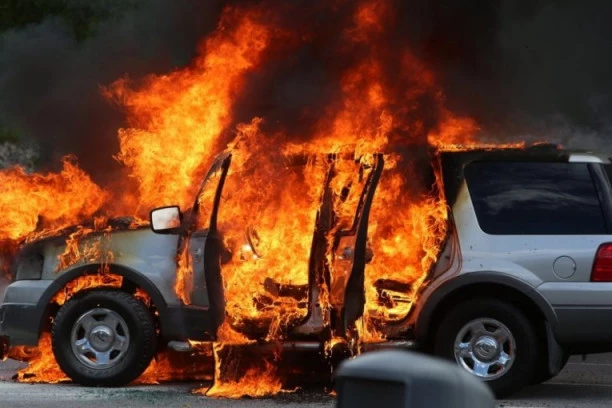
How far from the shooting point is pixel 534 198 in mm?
8469

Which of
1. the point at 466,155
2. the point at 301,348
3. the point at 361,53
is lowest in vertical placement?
the point at 301,348

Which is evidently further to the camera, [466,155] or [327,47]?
[327,47]

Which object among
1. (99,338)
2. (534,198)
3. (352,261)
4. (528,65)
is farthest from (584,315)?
(528,65)

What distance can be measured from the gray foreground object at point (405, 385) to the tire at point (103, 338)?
251 inches

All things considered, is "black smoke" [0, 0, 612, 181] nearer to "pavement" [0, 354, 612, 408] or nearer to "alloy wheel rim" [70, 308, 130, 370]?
"alloy wheel rim" [70, 308, 130, 370]

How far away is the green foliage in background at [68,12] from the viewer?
13.5 meters

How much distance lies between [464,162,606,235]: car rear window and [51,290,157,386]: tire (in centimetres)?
253

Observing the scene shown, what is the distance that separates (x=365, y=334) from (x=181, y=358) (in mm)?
1633

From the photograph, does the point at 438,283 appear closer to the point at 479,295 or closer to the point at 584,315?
the point at 479,295

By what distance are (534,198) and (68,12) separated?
8096 millimetres

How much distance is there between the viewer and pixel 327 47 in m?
9.91

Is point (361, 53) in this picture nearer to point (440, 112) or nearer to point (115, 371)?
point (440, 112)

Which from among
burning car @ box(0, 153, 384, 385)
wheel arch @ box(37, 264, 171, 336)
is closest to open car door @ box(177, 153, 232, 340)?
burning car @ box(0, 153, 384, 385)

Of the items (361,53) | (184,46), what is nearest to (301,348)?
(361,53)
